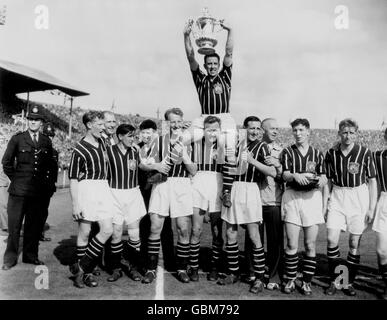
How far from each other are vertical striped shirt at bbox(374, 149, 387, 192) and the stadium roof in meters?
17.9

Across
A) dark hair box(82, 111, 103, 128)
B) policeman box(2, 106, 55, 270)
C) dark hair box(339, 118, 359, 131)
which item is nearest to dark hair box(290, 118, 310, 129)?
dark hair box(339, 118, 359, 131)

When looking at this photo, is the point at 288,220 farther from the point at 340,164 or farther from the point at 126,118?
the point at 126,118

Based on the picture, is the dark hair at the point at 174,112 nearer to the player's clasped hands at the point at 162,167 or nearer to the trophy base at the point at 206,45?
the player's clasped hands at the point at 162,167

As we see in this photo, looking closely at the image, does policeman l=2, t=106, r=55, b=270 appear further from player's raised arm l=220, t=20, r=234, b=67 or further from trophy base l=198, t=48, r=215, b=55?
player's raised arm l=220, t=20, r=234, b=67

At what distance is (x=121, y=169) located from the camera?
4.46 metres

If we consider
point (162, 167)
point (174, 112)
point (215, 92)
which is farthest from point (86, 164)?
point (215, 92)

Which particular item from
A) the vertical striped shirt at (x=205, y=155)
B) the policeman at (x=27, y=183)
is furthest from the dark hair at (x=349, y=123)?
the policeman at (x=27, y=183)

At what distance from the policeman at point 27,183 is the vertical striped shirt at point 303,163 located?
11.1ft

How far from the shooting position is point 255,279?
429 centimetres

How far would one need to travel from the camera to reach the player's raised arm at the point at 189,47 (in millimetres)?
4938

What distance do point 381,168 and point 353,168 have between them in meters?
0.35

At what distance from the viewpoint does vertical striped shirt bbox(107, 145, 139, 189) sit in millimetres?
4453

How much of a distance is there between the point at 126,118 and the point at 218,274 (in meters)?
33.3
